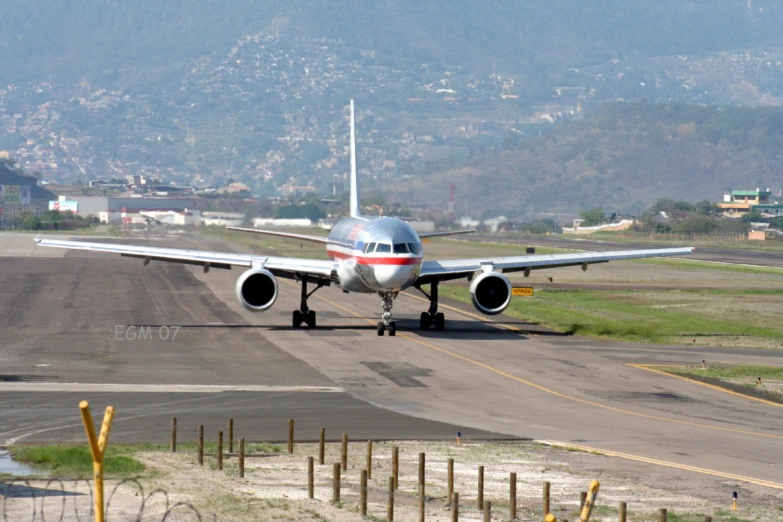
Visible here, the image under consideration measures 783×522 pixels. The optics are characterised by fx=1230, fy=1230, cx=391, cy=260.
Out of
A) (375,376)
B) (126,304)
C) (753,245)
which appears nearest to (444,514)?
(375,376)

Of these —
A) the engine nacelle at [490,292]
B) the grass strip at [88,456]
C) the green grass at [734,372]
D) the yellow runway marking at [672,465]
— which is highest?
the engine nacelle at [490,292]

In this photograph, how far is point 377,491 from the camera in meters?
22.4

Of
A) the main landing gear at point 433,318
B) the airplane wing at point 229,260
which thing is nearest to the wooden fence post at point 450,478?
the airplane wing at point 229,260

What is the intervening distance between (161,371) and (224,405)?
6863 millimetres

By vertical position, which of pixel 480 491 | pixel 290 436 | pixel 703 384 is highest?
pixel 290 436

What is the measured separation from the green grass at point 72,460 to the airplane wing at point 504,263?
2738 cm

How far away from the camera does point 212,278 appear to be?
84.6 metres

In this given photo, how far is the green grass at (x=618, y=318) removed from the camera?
53.8 m

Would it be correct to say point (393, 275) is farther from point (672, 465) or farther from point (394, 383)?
point (672, 465)

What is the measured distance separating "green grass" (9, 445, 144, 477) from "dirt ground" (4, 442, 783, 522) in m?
0.46

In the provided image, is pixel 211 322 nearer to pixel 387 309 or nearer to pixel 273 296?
pixel 273 296

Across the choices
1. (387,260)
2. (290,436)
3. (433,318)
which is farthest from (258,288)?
(290,436)

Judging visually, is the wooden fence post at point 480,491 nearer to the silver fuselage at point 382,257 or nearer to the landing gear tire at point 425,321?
the silver fuselage at point 382,257

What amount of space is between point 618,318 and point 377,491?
40236mm
